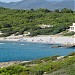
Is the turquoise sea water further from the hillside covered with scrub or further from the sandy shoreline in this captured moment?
the hillside covered with scrub

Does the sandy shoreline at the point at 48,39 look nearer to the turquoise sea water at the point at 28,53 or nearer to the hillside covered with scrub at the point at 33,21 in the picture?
the hillside covered with scrub at the point at 33,21

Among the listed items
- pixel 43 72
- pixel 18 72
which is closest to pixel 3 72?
pixel 18 72

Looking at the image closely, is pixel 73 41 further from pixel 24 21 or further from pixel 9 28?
pixel 24 21

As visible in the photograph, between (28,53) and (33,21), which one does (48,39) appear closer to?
(33,21)

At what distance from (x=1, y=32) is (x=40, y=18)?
727 inches

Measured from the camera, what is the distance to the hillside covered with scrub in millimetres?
85062

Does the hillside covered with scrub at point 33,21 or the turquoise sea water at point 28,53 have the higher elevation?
the hillside covered with scrub at point 33,21

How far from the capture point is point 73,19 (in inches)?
3846

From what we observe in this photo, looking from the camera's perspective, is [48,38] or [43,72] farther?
[48,38]

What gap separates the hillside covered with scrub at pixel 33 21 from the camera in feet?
279

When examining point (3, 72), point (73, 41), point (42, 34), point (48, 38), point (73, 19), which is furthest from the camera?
A: point (73, 19)

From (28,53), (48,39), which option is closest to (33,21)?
(48,39)

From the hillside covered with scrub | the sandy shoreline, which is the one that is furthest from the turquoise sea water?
the hillside covered with scrub

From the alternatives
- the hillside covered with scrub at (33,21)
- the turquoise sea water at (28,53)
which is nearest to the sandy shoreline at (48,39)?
the hillside covered with scrub at (33,21)
